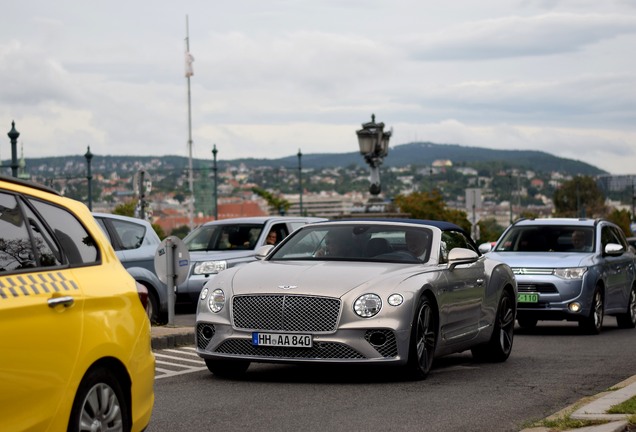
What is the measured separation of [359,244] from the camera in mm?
13312

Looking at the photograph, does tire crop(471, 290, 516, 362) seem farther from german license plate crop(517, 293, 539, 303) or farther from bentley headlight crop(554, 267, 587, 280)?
bentley headlight crop(554, 267, 587, 280)

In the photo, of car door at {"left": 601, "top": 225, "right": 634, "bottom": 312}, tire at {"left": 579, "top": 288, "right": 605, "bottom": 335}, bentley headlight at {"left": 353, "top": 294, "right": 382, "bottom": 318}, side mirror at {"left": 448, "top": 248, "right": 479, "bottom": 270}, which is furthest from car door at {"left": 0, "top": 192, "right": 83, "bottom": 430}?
car door at {"left": 601, "top": 225, "right": 634, "bottom": 312}

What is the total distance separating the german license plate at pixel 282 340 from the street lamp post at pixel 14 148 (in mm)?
14717

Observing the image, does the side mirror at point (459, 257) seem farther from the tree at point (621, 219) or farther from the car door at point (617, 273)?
the tree at point (621, 219)

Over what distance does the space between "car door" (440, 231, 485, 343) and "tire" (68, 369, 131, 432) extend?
6.07 m

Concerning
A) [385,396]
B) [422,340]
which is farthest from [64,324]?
[422,340]

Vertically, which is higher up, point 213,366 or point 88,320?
point 88,320

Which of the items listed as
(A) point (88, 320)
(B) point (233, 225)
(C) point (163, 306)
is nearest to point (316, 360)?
(A) point (88, 320)

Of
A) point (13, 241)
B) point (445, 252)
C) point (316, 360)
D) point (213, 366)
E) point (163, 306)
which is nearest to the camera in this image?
point (13, 241)

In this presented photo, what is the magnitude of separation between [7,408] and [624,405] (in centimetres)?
508

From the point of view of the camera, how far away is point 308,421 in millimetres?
9578

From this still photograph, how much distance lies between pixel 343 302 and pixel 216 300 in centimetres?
119

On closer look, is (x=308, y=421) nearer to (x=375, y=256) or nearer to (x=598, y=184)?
(x=375, y=256)

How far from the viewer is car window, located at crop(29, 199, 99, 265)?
7059 millimetres
